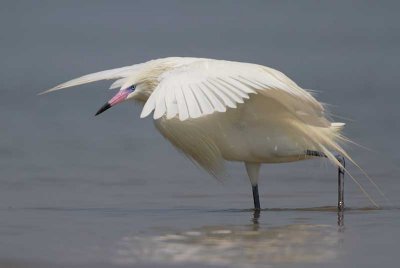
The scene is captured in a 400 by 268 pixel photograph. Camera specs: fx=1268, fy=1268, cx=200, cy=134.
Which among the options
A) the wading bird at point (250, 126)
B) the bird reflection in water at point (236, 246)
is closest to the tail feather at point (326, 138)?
the wading bird at point (250, 126)

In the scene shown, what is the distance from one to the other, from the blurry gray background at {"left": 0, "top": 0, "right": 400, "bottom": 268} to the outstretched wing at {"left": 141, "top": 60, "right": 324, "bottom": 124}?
3.24 feet

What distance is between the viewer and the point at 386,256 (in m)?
7.59

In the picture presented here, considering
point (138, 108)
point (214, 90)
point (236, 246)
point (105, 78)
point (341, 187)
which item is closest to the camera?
point (236, 246)

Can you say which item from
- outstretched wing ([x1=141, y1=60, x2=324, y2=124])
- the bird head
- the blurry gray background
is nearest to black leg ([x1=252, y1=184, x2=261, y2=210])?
the blurry gray background

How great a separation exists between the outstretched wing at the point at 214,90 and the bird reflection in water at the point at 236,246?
2.73 feet

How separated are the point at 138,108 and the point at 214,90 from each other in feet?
23.7

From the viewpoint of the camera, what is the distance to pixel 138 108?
52.0ft

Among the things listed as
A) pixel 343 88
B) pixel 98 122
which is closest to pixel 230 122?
pixel 98 122

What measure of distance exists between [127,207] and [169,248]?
100.0 inches

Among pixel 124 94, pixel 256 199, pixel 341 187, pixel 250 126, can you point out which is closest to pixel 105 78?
pixel 124 94

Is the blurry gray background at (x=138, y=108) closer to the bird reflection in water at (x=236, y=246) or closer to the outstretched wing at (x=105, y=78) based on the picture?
the bird reflection in water at (x=236, y=246)

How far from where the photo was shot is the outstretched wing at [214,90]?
331 inches

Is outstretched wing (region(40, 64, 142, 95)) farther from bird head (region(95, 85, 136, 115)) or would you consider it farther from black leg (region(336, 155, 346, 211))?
black leg (region(336, 155, 346, 211))

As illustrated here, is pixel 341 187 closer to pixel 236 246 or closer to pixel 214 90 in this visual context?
pixel 214 90
